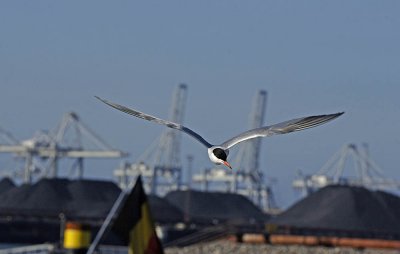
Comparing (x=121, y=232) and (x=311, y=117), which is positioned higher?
(x=311, y=117)

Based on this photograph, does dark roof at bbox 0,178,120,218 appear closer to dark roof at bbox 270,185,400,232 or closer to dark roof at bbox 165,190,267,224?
dark roof at bbox 165,190,267,224

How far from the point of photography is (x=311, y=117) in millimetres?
12820

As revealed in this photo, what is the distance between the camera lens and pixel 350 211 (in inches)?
4026

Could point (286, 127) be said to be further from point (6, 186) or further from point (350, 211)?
point (6, 186)

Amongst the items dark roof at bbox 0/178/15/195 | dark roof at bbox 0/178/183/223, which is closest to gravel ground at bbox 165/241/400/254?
dark roof at bbox 0/178/183/223

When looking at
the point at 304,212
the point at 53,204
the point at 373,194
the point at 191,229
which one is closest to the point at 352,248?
the point at 373,194

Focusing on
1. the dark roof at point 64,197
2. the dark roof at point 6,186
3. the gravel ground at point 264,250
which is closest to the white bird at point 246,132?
the gravel ground at point 264,250

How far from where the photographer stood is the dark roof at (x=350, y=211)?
98188mm

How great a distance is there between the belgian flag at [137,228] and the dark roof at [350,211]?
3154 inches

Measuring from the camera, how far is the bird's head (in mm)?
12670

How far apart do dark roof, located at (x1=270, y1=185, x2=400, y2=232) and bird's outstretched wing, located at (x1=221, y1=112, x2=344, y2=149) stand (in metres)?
81.9

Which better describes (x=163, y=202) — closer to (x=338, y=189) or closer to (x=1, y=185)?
(x=1, y=185)

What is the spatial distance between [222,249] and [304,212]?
48.9 meters

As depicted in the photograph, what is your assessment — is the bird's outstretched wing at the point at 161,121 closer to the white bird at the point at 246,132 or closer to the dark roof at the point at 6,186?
the white bird at the point at 246,132
